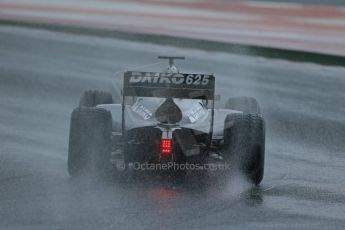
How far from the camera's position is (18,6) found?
3825 cm

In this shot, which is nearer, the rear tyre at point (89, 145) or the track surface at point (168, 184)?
the track surface at point (168, 184)

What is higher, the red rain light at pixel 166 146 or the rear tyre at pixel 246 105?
the rear tyre at pixel 246 105

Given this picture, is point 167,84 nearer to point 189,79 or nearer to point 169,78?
point 169,78

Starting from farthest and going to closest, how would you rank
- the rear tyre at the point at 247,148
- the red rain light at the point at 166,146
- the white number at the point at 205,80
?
the white number at the point at 205,80
the rear tyre at the point at 247,148
the red rain light at the point at 166,146

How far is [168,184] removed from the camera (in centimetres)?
1198

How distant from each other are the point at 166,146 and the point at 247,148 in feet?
2.80

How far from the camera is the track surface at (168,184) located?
33.1ft

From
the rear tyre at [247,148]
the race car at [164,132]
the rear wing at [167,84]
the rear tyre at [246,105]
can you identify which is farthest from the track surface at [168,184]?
the rear wing at [167,84]

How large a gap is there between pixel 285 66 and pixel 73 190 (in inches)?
587

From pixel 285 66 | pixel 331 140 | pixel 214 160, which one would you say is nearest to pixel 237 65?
pixel 285 66

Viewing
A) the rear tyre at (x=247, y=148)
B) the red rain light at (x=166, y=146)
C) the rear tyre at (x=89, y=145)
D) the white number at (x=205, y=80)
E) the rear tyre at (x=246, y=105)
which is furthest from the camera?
the rear tyre at (x=246, y=105)

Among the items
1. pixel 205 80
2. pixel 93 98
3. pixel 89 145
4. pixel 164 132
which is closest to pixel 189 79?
pixel 205 80

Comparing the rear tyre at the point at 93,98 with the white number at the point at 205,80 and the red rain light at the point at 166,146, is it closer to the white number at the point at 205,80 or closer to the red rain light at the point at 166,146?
the white number at the point at 205,80

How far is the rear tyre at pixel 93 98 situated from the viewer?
1379cm
